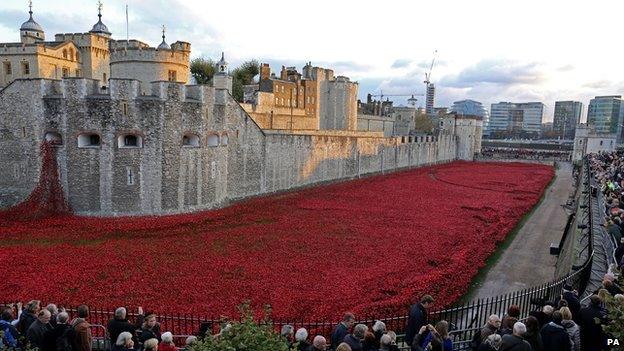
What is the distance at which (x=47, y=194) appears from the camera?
26094 millimetres

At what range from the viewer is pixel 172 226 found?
24.7 metres

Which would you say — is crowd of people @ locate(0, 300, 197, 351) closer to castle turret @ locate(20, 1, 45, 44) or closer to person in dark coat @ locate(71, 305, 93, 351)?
person in dark coat @ locate(71, 305, 93, 351)

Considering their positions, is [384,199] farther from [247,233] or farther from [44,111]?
[44,111]

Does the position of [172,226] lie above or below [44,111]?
below

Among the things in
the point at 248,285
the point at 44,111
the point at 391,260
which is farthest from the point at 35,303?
the point at 44,111

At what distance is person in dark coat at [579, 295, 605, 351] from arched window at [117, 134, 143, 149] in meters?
24.3

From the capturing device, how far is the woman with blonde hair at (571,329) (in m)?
7.96

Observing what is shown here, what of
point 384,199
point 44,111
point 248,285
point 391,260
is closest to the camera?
point 248,285

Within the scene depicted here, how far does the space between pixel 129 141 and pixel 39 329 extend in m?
20.1

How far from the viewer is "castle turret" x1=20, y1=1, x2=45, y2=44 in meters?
51.9

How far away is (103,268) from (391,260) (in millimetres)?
11843

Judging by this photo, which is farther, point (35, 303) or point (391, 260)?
point (391, 260)

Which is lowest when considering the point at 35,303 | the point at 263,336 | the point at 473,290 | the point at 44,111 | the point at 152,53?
the point at 473,290

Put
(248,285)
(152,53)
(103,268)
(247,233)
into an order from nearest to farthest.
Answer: (248,285) < (103,268) < (247,233) < (152,53)
